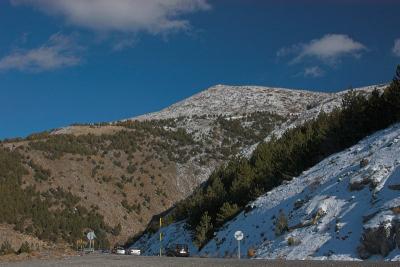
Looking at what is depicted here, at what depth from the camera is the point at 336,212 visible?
82.3ft

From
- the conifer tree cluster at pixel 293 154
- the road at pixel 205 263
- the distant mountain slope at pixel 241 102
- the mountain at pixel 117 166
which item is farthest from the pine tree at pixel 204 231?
Answer: the distant mountain slope at pixel 241 102

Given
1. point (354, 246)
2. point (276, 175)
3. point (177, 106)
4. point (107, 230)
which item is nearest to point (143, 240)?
point (107, 230)

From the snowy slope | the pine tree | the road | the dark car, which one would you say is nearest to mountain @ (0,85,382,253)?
the pine tree

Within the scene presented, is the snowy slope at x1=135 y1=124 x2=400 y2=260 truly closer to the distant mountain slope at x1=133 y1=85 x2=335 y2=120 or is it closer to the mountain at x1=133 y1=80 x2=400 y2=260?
the mountain at x1=133 y1=80 x2=400 y2=260

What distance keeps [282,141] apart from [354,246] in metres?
26.2

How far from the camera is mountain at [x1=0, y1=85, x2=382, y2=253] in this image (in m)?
66.6

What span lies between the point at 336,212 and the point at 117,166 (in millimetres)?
61036

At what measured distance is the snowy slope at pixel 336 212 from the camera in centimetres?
2133

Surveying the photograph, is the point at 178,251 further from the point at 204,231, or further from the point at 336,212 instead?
the point at 336,212

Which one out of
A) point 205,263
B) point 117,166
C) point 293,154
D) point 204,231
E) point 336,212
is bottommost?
point 205,263

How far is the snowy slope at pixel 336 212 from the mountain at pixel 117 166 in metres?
25.5

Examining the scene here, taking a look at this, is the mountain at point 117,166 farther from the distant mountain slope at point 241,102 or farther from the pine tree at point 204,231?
the pine tree at point 204,231

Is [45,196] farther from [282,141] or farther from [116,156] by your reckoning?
[282,141]

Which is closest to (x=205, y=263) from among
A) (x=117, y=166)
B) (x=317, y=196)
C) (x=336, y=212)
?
(x=336, y=212)
